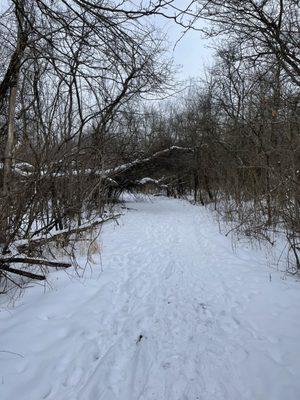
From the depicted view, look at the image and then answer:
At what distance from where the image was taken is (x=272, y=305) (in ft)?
15.0

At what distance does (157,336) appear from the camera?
3.78 meters

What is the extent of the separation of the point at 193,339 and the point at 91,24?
333 cm

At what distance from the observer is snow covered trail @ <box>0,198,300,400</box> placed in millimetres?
2900

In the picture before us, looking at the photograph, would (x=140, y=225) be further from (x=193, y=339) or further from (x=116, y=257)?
(x=193, y=339)

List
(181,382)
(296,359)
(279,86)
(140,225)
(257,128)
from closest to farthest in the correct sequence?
(181,382) < (296,359) < (279,86) < (257,128) < (140,225)

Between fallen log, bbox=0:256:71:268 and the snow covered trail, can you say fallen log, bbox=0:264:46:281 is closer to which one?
fallen log, bbox=0:256:71:268

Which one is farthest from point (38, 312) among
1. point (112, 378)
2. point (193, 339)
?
point (193, 339)

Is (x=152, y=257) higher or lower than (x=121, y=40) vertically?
lower

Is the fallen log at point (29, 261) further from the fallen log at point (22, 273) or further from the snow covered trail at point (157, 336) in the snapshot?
the snow covered trail at point (157, 336)

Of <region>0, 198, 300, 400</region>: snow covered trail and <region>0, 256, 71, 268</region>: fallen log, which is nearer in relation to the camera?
<region>0, 198, 300, 400</region>: snow covered trail

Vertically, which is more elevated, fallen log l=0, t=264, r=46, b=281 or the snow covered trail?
fallen log l=0, t=264, r=46, b=281

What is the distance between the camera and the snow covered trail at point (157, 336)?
2.90 m

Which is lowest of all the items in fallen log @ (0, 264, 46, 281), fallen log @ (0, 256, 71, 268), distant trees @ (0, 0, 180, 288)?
fallen log @ (0, 264, 46, 281)

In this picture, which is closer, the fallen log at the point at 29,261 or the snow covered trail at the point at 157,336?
the snow covered trail at the point at 157,336
